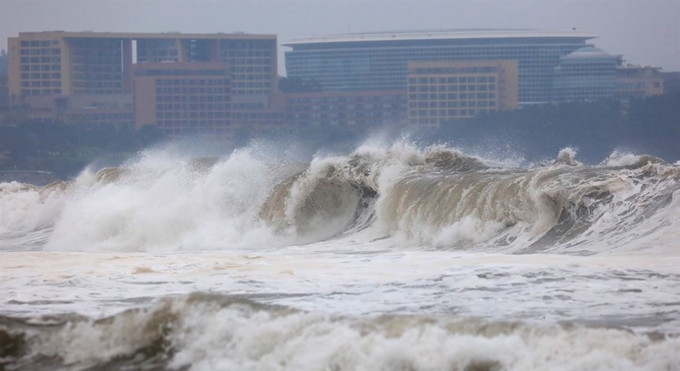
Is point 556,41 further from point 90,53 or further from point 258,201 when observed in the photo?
point 258,201

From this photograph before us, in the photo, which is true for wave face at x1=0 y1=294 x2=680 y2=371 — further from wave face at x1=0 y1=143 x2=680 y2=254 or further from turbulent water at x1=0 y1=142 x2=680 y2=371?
wave face at x1=0 y1=143 x2=680 y2=254

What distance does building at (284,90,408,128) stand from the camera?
130750 mm

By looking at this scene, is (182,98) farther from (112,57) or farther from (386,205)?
(386,205)

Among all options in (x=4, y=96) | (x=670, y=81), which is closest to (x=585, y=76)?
(x=670, y=81)

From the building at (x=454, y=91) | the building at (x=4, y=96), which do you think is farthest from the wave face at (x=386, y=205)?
the building at (x=4, y=96)

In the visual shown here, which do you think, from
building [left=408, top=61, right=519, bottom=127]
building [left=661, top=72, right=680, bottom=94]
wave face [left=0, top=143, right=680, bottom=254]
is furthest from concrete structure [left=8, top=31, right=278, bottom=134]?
wave face [left=0, top=143, right=680, bottom=254]

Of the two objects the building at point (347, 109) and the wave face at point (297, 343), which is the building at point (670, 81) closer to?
the building at point (347, 109)

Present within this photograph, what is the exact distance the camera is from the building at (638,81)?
411ft

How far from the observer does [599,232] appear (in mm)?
17375

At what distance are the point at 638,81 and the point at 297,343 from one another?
120m

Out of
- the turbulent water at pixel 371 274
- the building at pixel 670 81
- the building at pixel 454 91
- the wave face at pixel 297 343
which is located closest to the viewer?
the wave face at pixel 297 343

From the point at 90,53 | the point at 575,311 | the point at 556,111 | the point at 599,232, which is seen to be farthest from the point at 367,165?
the point at 90,53

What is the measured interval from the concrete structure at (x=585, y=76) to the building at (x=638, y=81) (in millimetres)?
896

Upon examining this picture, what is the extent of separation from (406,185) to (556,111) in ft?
287
